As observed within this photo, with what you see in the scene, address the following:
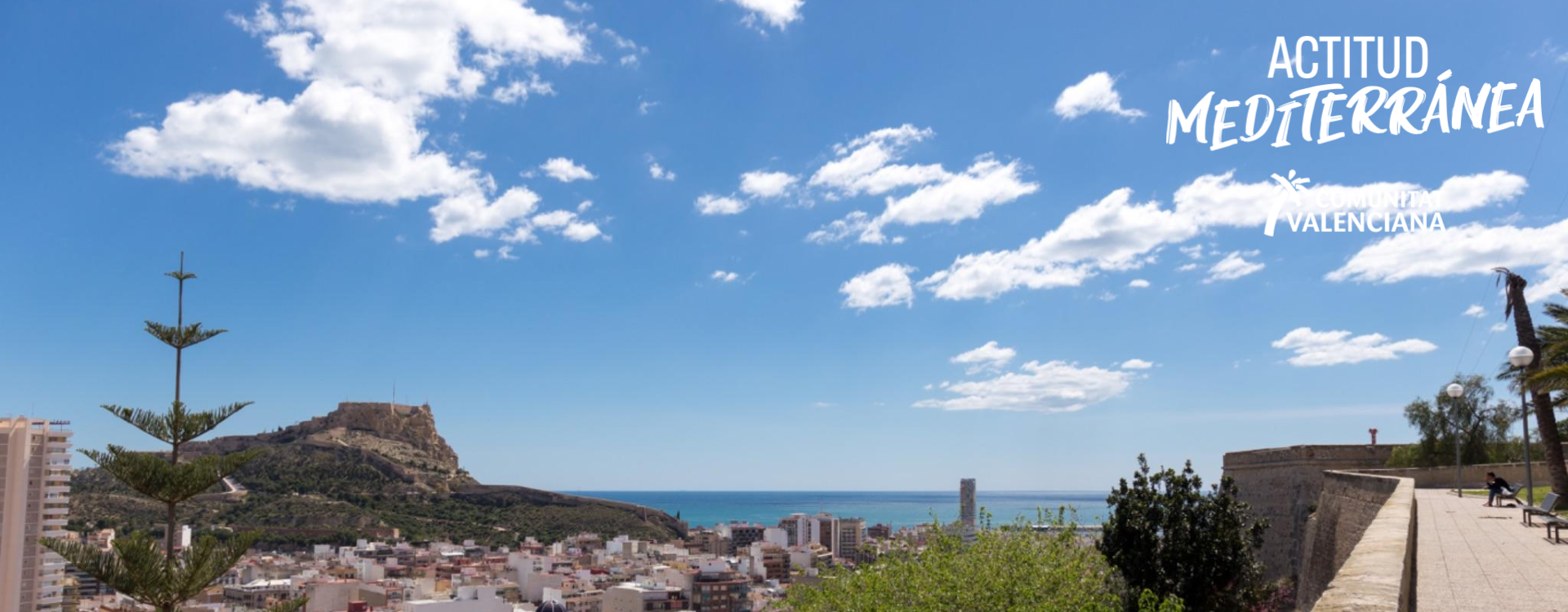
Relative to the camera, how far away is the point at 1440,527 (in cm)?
1012

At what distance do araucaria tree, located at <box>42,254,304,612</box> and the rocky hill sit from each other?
222ft

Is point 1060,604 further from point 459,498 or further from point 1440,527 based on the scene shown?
point 459,498

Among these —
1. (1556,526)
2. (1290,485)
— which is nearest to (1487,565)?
(1556,526)

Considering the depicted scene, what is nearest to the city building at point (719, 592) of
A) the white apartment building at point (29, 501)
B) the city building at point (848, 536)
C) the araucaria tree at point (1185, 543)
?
the city building at point (848, 536)

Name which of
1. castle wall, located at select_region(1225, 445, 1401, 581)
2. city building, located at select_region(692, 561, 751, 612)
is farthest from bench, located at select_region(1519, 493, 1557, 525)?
city building, located at select_region(692, 561, 751, 612)

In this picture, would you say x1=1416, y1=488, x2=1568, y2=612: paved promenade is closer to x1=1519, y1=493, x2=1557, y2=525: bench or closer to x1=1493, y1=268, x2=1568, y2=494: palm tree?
x1=1519, y1=493, x2=1557, y2=525: bench

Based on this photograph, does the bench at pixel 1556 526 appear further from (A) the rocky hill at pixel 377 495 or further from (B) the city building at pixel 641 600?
(A) the rocky hill at pixel 377 495

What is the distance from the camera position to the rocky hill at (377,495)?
266ft

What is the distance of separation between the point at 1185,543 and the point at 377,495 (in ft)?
302

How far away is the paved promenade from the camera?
5676 mm

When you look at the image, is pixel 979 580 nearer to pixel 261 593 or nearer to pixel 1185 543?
pixel 1185 543

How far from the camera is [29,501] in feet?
48.3

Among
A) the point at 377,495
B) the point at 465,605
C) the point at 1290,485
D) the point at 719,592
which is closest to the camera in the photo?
the point at 1290,485

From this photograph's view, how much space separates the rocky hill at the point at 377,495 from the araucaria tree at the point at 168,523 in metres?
67.6
